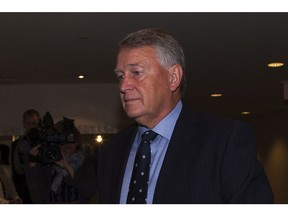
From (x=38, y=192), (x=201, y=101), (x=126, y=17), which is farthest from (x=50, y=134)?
(x=201, y=101)

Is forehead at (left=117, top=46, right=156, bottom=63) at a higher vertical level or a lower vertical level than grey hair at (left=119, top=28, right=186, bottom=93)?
lower

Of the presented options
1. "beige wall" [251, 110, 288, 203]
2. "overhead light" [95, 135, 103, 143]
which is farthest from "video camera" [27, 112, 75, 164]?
"beige wall" [251, 110, 288, 203]

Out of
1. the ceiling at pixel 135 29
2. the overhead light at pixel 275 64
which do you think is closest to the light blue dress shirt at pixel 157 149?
the ceiling at pixel 135 29

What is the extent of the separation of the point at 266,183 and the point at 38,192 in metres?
1.93

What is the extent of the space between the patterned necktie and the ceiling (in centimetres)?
268

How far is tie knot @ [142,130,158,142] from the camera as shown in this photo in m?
1.44

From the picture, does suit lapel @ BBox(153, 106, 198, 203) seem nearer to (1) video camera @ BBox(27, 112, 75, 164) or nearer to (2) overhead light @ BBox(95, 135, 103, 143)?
(1) video camera @ BBox(27, 112, 75, 164)

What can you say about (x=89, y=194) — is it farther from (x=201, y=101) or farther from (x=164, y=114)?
(x=201, y=101)

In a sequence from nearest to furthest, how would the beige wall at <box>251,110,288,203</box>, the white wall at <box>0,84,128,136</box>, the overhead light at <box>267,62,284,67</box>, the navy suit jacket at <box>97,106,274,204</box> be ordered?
the navy suit jacket at <box>97,106,274,204</box> → the overhead light at <box>267,62,284,67</box> → the white wall at <box>0,84,128,136</box> → the beige wall at <box>251,110,288,203</box>

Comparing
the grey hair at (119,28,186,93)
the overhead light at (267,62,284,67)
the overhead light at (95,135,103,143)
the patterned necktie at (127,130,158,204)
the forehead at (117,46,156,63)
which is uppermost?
the overhead light at (267,62,284,67)

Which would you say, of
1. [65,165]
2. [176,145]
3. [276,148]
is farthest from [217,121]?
[276,148]

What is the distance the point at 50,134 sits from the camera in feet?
10.2

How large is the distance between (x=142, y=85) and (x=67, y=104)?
631 centimetres
